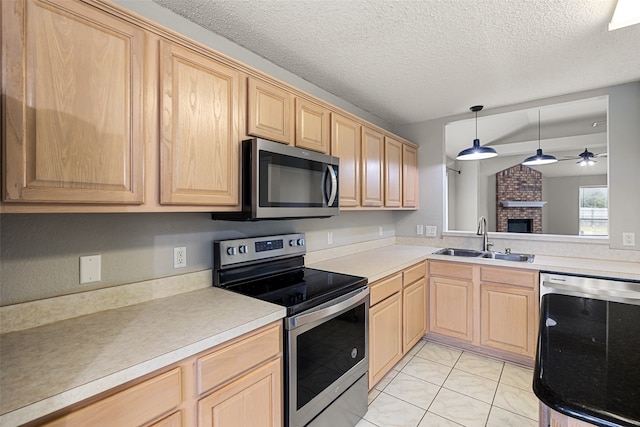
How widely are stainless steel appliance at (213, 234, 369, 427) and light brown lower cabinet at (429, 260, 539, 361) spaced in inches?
48.9

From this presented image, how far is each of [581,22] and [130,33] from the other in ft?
7.69

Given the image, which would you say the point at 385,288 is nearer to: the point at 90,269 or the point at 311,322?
the point at 311,322

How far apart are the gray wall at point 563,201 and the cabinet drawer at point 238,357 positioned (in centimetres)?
780

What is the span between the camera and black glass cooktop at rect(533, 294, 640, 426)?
2.11 feet

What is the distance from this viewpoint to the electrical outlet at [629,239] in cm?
245

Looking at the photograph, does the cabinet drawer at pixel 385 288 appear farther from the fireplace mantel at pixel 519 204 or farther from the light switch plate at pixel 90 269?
the fireplace mantel at pixel 519 204

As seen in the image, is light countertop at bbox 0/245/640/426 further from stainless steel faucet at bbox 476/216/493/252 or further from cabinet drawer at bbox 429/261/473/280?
stainless steel faucet at bbox 476/216/493/252

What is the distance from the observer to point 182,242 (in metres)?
1.60

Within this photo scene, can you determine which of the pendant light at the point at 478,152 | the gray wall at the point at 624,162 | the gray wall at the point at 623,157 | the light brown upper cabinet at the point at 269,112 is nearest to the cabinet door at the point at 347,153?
the light brown upper cabinet at the point at 269,112

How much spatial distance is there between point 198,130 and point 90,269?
2.56 ft

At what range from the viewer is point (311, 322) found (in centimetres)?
144

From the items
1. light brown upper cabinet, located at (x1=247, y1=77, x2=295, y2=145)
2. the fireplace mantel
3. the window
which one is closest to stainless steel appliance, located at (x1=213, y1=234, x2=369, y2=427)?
light brown upper cabinet, located at (x1=247, y1=77, x2=295, y2=145)

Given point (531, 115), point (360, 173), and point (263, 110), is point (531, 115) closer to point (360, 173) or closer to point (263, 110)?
point (360, 173)

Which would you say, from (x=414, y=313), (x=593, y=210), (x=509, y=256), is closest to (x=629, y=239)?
(x=509, y=256)
